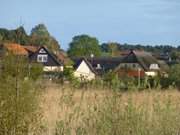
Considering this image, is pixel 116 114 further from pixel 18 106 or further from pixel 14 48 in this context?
pixel 14 48

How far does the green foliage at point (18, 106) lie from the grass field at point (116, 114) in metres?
0.41

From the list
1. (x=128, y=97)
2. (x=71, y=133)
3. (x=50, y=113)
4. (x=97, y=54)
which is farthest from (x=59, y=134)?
(x=97, y=54)

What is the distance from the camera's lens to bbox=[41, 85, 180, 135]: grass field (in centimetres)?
837

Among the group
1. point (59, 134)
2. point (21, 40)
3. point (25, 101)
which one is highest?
point (21, 40)

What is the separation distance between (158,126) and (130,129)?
2.18 ft

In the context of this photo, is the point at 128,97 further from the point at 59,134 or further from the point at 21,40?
the point at 21,40

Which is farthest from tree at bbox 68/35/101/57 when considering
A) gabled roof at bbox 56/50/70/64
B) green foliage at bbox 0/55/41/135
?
green foliage at bbox 0/55/41/135

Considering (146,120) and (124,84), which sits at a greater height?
(124,84)

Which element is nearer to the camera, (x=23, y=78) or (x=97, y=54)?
(x=23, y=78)

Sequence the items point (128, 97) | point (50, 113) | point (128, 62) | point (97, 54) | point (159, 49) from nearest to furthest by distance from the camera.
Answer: point (128, 97)
point (50, 113)
point (128, 62)
point (97, 54)
point (159, 49)

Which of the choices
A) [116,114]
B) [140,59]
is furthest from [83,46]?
[116,114]

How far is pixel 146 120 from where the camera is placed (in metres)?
8.80

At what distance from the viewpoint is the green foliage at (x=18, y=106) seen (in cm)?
809

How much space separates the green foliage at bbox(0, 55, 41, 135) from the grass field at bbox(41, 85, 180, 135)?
0.41 meters
